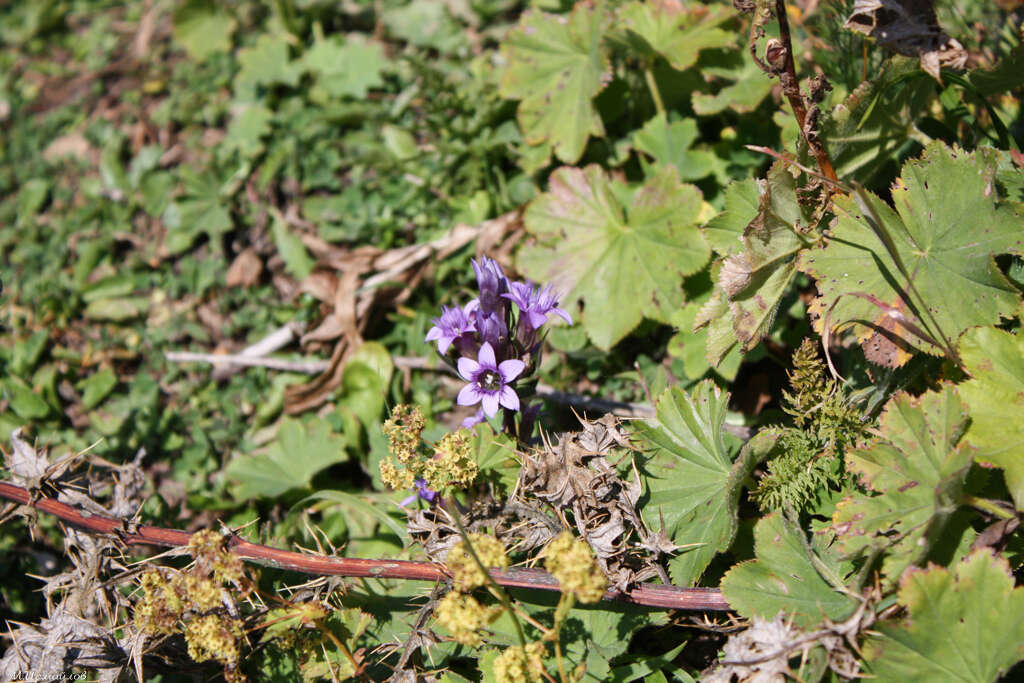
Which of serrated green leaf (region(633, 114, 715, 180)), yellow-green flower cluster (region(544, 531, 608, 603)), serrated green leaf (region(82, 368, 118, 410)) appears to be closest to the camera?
yellow-green flower cluster (region(544, 531, 608, 603))

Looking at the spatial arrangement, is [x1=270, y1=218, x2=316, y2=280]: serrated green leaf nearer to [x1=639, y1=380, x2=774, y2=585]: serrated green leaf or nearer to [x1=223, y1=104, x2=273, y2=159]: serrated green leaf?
[x1=223, y1=104, x2=273, y2=159]: serrated green leaf

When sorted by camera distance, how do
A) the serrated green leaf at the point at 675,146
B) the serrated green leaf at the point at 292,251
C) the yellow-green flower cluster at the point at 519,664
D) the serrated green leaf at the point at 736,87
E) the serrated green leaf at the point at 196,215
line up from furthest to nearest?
1. the serrated green leaf at the point at 196,215
2. the serrated green leaf at the point at 292,251
3. the serrated green leaf at the point at 675,146
4. the serrated green leaf at the point at 736,87
5. the yellow-green flower cluster at the point at 519,664

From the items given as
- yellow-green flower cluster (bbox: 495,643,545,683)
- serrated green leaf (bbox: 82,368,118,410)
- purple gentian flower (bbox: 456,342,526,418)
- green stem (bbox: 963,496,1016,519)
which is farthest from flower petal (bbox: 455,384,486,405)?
serrated green leaf (bbox: 82,368,118,410)

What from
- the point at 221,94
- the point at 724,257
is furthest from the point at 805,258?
the point at 221,94

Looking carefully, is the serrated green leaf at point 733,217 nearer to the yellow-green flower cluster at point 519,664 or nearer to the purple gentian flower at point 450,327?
the purple gentian flower at point 450,327

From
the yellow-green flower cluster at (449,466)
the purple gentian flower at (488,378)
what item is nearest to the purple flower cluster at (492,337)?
the purple gentian flower at (488,378)

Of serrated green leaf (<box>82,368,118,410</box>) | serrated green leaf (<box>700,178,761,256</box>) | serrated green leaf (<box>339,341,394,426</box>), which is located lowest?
serrated green leaf (<box>82,368,118,410</box>)

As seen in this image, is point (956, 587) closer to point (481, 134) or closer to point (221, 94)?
point (481, 134)
